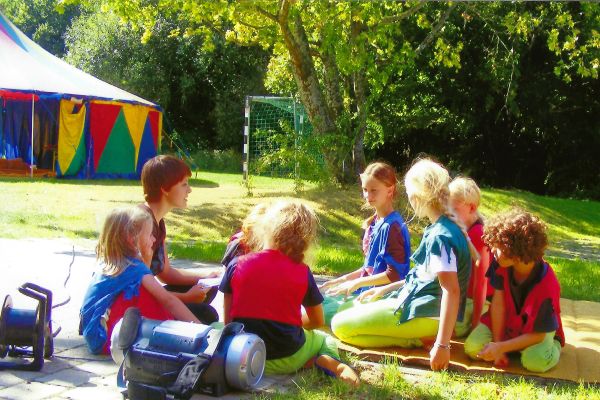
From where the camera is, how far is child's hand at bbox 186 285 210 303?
4551 mm

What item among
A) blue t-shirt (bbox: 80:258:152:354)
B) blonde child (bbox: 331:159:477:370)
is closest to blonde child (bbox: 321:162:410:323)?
blonde child (bbox: 331:159:477:370)

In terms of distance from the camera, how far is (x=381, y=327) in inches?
179

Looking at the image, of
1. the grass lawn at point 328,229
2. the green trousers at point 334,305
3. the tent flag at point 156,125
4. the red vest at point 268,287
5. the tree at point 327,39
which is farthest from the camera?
the tent flag at point 156,125

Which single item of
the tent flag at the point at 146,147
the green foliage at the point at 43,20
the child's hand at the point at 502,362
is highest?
the green foliage at the point at 43,20

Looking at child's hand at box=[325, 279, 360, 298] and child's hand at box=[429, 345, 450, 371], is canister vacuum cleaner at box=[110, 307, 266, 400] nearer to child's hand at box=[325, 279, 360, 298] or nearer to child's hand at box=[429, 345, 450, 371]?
child's hand at box=[429, 345, 450, 371]

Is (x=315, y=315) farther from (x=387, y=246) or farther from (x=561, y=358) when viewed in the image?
(x=561, y=358)

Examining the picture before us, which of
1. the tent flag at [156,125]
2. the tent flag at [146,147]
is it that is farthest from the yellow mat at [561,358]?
the tent flag at [156,125]

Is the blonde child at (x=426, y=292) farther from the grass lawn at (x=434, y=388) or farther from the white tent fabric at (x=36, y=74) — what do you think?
the white tent fabric at (x=36, y=74)

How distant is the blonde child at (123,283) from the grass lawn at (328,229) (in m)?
0.67

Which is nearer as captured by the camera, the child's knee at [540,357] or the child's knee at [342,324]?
the child's knee at [540,357]

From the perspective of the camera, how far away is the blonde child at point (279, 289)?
3.92 meters

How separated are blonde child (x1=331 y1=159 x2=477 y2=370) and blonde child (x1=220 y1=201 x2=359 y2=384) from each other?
60cm

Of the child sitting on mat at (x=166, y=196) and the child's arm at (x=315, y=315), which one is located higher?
the child sitting on mat at (x=166, y=196)

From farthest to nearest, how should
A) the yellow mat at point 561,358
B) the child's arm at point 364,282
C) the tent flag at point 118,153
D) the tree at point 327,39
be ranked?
the tent flag at point 118,153
the tree at point 327,39
the child's arm at point 364,282
the yellow mat at point 561,358
